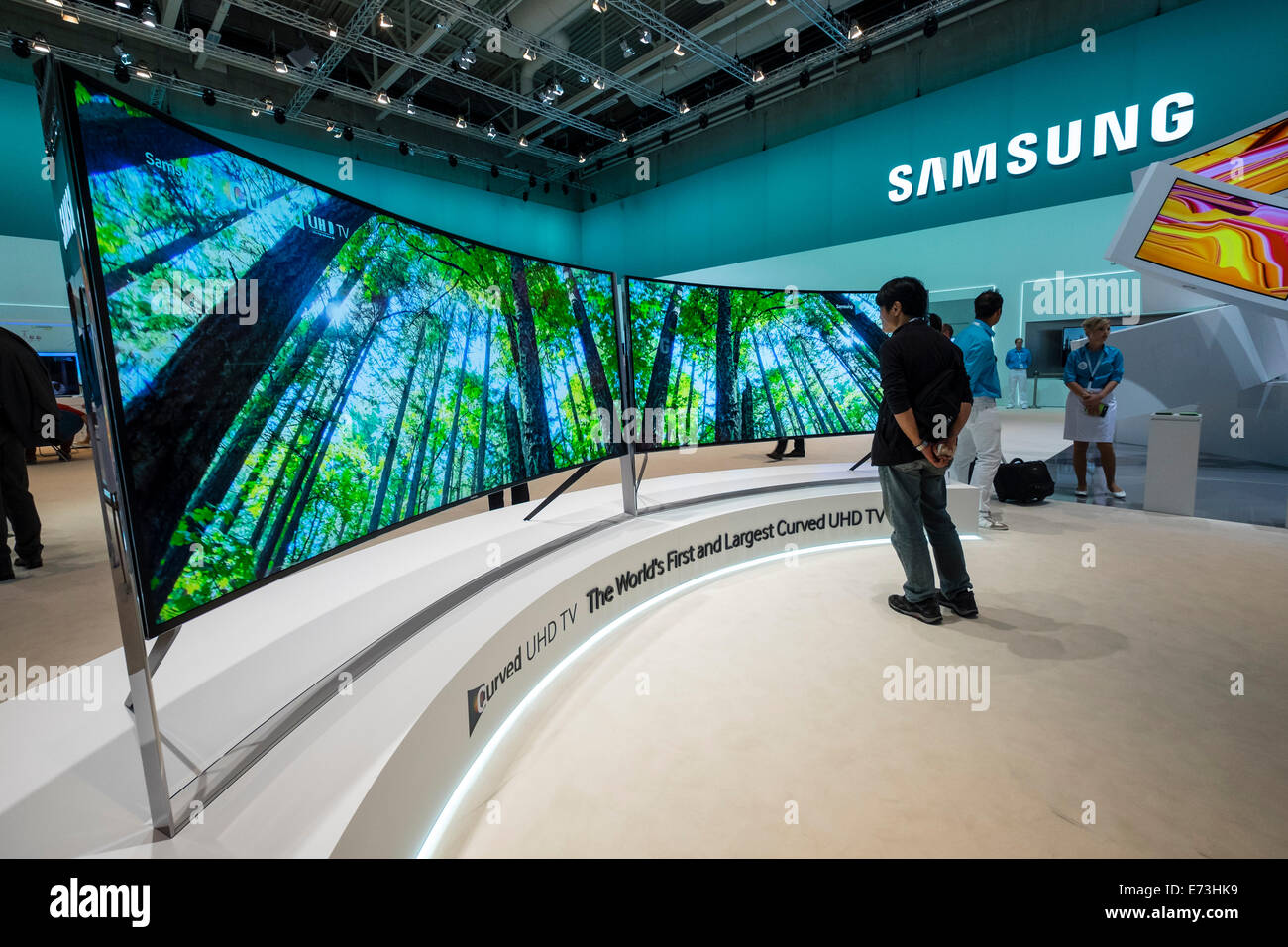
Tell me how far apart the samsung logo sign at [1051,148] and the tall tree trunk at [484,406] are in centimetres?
893

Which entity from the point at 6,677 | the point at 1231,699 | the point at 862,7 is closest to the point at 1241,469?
the point at 1231,699

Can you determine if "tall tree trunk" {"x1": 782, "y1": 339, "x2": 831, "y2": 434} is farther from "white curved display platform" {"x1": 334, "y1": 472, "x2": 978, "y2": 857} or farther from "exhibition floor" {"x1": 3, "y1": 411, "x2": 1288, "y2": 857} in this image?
"exhibition floor" {"x1": 3, "y1": 411, "x2": 1288, "y2": 857}

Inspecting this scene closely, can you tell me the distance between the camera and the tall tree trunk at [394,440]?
1644 millimetres

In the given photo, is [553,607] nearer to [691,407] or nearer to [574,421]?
[574,421]

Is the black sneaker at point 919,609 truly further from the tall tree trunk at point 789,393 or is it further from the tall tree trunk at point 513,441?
the tall tree trunk at point 513,441

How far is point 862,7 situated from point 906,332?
8.69 m

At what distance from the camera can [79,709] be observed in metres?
1.28

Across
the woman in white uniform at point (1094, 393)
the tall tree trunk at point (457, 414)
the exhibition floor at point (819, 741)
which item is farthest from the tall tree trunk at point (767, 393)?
the woman in white uniform at point (1094, 393)

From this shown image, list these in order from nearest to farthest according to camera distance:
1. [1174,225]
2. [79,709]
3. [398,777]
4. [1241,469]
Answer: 1. [398,777]
2. [79,709]
3. [1174,225]
4. [1241,469]

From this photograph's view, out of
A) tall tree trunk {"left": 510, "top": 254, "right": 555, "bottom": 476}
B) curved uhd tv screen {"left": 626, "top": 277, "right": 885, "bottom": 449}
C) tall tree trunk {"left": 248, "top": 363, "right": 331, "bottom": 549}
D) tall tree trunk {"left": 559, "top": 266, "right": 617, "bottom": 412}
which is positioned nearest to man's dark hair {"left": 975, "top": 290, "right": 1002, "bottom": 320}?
curved uhd tv screen {"left": 626, "top": 277, "right": 885, "bottom": 449}

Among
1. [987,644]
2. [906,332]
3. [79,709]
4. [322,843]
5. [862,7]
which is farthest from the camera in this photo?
[862,7]

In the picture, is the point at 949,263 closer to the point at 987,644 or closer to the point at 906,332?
the point at 906,332

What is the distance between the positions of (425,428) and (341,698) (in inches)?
34.0

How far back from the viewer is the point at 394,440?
1729mm
